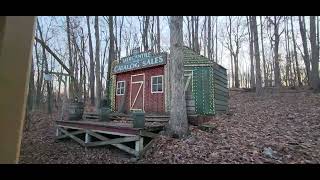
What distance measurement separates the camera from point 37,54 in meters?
2.44

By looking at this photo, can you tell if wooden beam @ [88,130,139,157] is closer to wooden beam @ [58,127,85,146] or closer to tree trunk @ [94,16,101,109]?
wooden beam @ [58,127,85,146]

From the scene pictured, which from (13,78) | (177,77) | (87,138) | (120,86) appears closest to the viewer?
(13,78)

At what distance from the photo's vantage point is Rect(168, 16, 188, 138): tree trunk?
3.30 metres

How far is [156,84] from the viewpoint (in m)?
4.24

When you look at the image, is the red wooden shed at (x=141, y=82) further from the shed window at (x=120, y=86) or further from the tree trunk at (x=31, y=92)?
the tree trunk at (x=31, y=92)

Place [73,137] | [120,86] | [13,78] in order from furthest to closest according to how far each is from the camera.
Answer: [120,86]
[73,137]
[13,78]

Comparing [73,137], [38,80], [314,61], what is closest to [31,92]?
[38,80]

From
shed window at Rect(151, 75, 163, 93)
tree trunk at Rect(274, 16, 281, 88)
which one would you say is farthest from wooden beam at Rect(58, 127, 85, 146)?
tree trunk at Rect(274, 16, 281, 88)

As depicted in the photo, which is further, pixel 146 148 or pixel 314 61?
pixel 314 61

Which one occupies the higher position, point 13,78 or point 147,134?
point 13,78

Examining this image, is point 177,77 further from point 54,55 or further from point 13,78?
point 13,78

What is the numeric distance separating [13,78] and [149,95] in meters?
2.37
